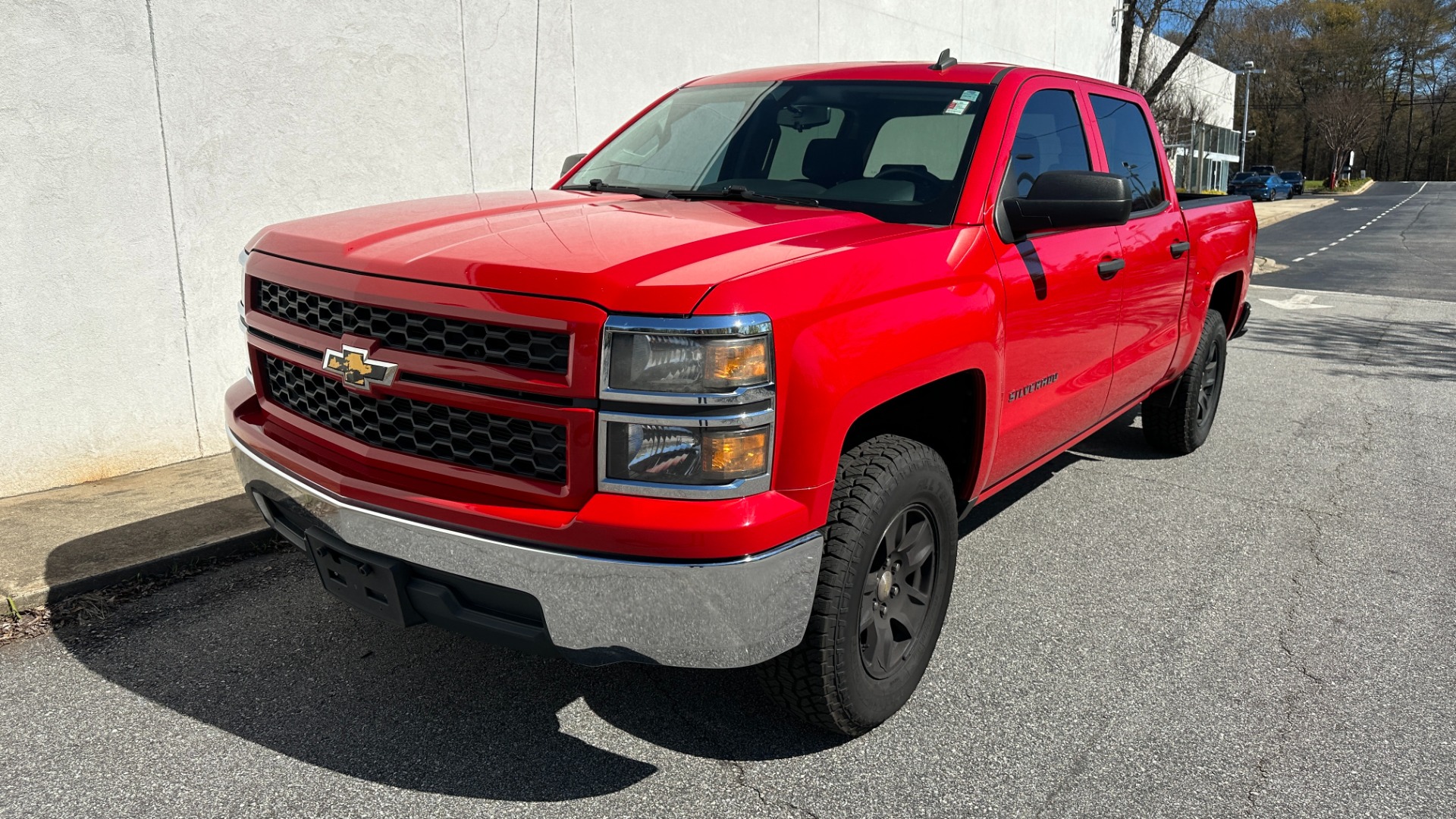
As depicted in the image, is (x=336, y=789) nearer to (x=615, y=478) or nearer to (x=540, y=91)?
(x=615, y=478)

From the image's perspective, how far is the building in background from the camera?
2595 centimetres

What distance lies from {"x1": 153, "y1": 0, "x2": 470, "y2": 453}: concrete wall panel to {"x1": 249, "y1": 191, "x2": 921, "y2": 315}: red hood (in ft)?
9.26

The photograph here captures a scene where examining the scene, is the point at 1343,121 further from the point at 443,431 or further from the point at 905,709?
the point at 443,431

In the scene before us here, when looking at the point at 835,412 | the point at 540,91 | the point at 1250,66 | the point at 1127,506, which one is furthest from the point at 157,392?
the point at 1250,66

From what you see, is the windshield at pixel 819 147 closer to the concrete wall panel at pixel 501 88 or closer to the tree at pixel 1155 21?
the concrete wall panel at pixel 501 88

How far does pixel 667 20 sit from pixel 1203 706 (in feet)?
23.8

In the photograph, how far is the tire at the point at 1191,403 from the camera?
18.9 ft

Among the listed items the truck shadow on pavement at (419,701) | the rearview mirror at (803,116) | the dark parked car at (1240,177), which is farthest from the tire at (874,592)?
the dark parked car at (1240,177)

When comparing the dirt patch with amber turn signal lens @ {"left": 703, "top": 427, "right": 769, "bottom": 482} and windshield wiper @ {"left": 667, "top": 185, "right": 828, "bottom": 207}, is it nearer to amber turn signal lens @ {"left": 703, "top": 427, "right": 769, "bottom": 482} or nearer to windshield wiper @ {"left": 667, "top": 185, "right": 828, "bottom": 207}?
windshield wiper @ {"left": 667, "top": 185, "right": 828, "bottom": 207}

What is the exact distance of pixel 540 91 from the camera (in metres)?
7.62

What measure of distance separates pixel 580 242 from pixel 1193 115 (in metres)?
38.2

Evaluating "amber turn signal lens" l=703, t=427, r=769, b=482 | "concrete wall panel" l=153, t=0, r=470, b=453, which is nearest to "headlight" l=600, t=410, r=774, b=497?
"amber turn signal lens" l=703, t=427, r=769, b=482

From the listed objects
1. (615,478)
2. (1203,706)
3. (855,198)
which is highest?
(855,198)

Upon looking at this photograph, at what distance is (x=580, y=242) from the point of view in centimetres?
271
